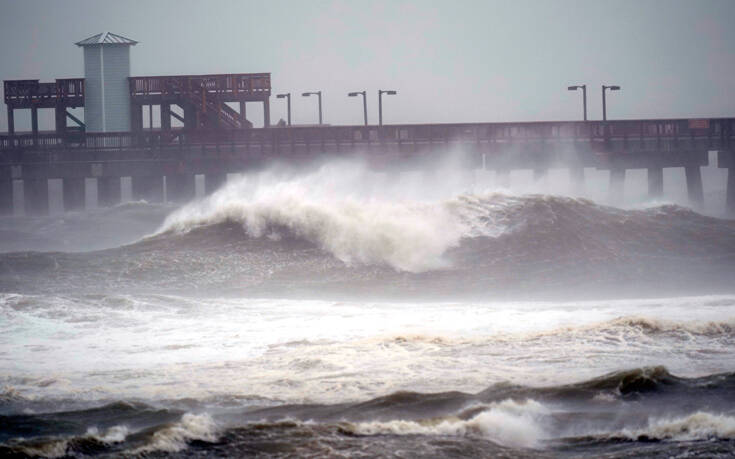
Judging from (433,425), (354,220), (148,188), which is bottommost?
(433,425)

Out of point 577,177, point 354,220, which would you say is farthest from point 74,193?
point 577,177

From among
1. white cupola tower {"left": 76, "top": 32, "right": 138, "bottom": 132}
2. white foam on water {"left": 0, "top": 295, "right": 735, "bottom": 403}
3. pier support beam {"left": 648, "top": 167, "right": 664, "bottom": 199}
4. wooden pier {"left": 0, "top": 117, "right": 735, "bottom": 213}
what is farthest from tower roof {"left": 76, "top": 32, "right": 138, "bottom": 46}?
white foam on water {"left": 0, "top": 295, "right": 735, "bottom": 403}

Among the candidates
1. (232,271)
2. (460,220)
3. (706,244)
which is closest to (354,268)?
(232,271)

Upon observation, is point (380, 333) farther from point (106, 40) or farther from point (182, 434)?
point (106, 40)

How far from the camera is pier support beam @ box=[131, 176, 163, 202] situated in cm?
4638

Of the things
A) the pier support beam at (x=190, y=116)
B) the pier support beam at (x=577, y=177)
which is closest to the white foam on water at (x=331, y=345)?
the pier support beam at (x=577, y=177)

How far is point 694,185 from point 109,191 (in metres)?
29.2

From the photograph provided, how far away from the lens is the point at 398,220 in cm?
2759

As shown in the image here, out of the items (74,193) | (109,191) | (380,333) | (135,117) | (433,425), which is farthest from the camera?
(135,117)

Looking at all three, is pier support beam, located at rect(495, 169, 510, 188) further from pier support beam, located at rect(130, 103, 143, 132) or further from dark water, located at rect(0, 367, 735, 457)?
dark water, located at rect(0, 367, 735, 457)

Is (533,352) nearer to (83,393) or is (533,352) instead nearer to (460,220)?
(83,393)

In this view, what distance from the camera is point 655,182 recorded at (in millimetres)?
48031

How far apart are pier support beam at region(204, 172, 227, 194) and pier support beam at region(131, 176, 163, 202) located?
Result: 2.49m

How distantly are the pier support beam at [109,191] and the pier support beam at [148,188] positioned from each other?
1.04 m
